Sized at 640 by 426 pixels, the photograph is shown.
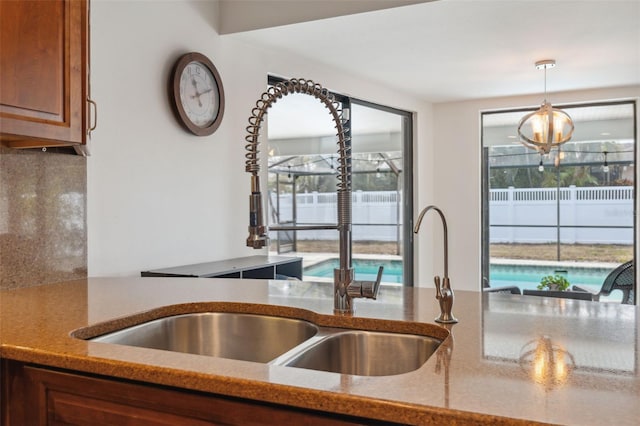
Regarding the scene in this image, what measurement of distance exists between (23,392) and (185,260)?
1.80 meters

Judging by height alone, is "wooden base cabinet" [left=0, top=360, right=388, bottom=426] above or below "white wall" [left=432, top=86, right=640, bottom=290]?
below

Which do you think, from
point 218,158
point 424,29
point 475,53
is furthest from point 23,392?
point 475,53

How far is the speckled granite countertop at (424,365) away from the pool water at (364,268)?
272cm

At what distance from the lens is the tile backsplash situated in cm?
178

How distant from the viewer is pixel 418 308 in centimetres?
145

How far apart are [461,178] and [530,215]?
0.82m

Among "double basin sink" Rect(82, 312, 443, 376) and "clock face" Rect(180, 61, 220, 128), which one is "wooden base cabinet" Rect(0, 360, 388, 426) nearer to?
"double basin sink" Rect(82, 312, 443, 376)

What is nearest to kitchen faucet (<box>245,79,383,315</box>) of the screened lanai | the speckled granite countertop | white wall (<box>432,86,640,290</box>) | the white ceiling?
the speckled granite countertop

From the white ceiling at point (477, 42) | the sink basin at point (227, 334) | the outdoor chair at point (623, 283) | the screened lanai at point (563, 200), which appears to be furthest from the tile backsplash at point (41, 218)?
the screened lanai at point (563, 200)

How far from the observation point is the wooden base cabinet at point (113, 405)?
91 cm

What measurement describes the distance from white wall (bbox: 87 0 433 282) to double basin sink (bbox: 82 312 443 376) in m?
1.06

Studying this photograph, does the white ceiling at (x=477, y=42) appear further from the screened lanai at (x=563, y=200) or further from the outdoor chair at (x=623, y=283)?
the outdoor chair at (x=623, y=283)

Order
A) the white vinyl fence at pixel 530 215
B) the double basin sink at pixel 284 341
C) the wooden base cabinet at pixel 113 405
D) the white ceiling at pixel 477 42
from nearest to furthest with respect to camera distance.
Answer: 1. the wooden base cabinet at pixel 113 405
2. the double basin sink at pixel 284 341
3. the white ceiling at pixel 477 42
4. the white vinyl fence at pixel 530 215

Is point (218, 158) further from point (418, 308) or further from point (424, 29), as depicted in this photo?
point (418, 308)
